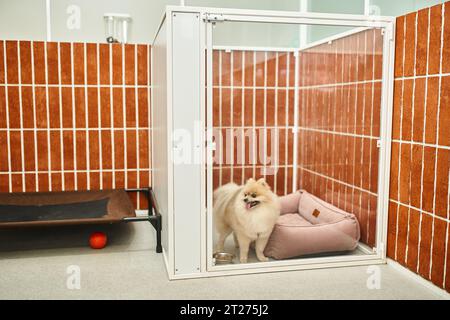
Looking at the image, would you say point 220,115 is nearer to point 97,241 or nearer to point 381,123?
point 381,123

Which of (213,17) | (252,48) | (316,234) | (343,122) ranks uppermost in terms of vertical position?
(213,17)

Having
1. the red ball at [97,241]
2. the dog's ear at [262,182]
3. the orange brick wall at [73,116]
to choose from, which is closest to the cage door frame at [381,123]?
the dog's ear at [262,182]

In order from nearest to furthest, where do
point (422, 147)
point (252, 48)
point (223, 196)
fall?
point (422, 147) < point (223, 196) < point (252, 48)

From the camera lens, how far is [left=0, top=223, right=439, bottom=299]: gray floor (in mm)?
2605

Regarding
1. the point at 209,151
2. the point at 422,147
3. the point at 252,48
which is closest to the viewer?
the point at 422,147

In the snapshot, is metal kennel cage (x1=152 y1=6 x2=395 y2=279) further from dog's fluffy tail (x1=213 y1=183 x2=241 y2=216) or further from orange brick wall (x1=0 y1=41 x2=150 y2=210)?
orange brick wall (x1=0 y1=41 x2=150 y2=210)

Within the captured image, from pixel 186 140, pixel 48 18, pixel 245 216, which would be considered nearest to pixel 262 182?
pixel 245 216

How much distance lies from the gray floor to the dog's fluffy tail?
1.37 ft

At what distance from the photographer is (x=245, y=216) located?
9.85 feet

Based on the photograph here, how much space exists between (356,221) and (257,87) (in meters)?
1.15

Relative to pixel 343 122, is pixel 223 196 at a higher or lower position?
lower

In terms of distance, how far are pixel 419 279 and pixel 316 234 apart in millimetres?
662

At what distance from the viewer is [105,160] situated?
4262 mm

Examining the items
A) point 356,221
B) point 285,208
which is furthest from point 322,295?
point 285,208
